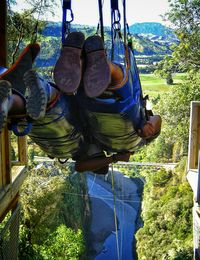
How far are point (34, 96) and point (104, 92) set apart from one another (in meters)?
0.34

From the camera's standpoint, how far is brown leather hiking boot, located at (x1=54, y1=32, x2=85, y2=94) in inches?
71.7

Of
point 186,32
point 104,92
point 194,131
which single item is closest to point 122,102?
point 104,92

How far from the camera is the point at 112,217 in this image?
965 inches

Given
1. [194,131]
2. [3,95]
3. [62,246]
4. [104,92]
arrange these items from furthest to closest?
[62,246] < [194,131] < [104,92] < [3,95]

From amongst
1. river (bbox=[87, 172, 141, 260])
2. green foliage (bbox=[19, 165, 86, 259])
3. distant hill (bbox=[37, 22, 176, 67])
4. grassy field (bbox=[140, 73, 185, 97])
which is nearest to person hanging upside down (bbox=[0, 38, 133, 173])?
distant hill (bbox=[37, 22, 176, 67])

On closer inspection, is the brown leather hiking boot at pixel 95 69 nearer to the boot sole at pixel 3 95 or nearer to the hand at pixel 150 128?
the boot sole at pixel 3 95

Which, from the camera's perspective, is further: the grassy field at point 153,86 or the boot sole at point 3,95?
the grassy field at point 153,86

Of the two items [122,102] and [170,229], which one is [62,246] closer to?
[170,229]

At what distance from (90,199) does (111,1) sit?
73.6 feet

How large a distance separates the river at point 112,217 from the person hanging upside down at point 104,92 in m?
18.8

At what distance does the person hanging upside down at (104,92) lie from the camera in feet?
5.98

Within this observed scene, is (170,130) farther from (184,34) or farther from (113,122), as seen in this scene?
(113,122)

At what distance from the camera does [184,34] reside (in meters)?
10.9

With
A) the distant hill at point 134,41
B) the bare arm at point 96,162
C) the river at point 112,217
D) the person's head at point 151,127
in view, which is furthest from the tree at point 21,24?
the river at point 112,217
